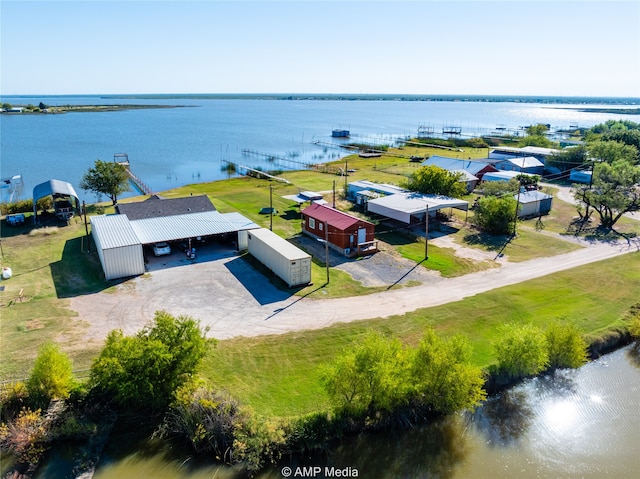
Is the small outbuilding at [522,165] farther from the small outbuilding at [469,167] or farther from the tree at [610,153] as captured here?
the tree at [610,153]

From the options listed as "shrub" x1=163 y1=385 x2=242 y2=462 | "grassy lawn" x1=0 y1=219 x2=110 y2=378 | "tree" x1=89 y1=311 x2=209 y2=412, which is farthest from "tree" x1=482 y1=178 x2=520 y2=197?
"shrub" x1=163 y1=385 x2=242 y2=462

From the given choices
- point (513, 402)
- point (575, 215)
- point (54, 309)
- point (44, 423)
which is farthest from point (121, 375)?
point (575, 215)

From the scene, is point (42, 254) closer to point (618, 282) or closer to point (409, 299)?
point (409, 299)

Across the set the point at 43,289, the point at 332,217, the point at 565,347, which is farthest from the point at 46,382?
the point at 332,217

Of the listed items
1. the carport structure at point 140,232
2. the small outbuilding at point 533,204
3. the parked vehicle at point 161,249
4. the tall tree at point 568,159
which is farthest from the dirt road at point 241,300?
the tall tree at point 568,159

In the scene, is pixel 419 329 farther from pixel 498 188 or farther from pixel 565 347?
pixel 498 188

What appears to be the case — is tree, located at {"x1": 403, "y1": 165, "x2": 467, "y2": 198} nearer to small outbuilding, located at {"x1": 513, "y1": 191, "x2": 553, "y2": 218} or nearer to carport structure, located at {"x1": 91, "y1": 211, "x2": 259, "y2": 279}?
small outbuilding, located at {"x1": 513, "y1": 191, "x2": 553, "y2": 218}
